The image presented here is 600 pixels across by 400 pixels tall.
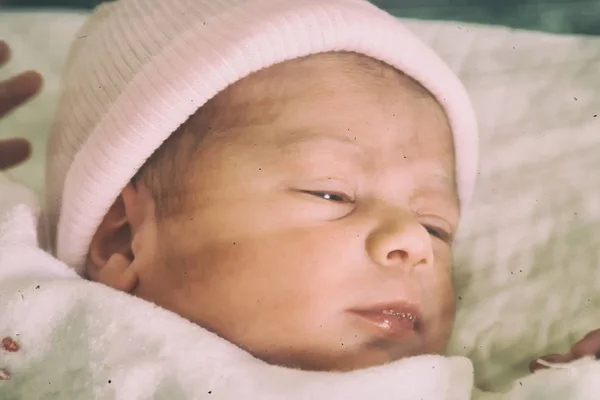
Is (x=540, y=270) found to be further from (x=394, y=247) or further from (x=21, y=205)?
(x=21, y=205)

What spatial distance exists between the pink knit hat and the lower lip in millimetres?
166

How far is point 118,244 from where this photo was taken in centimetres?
Answer: 56

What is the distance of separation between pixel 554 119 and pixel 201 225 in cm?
35

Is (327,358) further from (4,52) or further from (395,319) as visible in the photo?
(4,52)

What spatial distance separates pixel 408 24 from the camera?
2.35ft

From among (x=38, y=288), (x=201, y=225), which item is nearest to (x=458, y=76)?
(x=201, y=225)

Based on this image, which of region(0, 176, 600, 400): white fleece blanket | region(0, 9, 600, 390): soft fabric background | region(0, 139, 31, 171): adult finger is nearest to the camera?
region(0, 176, 600, 400): white fleece blanket

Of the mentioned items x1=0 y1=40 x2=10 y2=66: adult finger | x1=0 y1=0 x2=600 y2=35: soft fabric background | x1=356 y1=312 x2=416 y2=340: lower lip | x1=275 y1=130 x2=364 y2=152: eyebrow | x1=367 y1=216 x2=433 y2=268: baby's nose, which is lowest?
x1=0 y1=40 x2=10 y2=66: adult finger

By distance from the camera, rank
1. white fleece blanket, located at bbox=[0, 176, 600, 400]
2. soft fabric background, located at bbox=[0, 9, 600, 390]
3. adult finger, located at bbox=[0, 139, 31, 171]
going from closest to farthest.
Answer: white fleece blanket, located at bbox=[0, 176, 600, 400] < soft fabric background, located at bbox=[0, 9, 600, 390] < adult finger, located at bbox=[0, 139, 31, 171]

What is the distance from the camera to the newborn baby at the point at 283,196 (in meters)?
0.48

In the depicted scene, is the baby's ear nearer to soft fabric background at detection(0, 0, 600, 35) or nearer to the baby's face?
the baby's face

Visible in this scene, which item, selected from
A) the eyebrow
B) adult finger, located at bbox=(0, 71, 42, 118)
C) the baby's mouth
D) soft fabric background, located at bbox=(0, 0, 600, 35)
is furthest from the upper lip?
adult finger, located at bbox=(0, 71, 42, 118)

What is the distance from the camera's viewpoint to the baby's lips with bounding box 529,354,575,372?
48cm

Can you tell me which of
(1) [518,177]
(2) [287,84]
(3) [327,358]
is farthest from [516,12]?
(3) [327,358]
